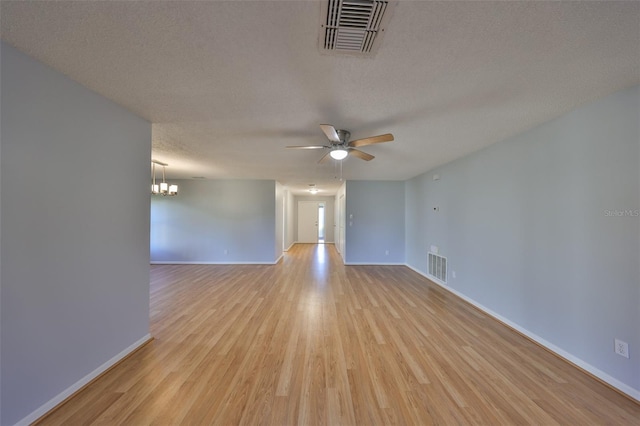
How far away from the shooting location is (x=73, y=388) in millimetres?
1741

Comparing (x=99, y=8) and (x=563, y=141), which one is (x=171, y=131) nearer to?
(x=99, y=8)

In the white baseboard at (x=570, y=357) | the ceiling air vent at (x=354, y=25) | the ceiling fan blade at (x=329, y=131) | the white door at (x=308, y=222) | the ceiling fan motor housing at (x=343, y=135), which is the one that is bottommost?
the white baseboard at (x=570, y=357)

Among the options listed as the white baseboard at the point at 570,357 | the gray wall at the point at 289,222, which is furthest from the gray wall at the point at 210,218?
the white baseboard at the point at 570,357

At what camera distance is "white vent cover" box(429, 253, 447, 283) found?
4.40 meters

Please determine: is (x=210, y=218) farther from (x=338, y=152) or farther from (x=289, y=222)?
(x=338, y=152)

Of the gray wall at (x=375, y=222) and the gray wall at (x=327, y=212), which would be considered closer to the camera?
the gray wall at (x=375, y=222)

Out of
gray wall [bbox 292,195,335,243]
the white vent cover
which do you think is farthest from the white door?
the white vent cover

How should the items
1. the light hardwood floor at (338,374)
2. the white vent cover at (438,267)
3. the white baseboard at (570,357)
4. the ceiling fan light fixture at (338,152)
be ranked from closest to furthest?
the light hardwood floor at (338,374) → the white baseboard at (570,357) → the ceiling fan light fixture at (338,152) → the white vent cover at (438,267)

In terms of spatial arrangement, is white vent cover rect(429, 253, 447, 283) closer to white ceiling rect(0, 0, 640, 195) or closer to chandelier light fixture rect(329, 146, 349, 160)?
white ceiling rect(0, 0, 640, 195)

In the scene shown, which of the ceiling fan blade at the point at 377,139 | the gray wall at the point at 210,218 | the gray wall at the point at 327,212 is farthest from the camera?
the gray wall at the point at 327,212

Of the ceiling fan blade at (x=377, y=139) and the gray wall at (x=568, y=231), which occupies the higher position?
the ceiling fan blade at (x=377, y=139)

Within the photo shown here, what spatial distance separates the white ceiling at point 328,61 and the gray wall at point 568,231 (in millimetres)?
284

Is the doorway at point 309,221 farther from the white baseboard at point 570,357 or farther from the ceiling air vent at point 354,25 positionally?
the ceiling air vent at point 354,25

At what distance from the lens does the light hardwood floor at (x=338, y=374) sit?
1576mm
